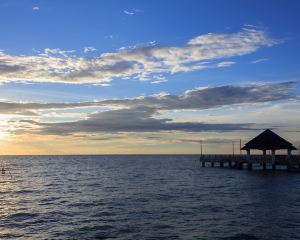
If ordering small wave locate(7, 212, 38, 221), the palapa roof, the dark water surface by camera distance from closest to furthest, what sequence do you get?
1. the dark water surface
2. small wave locate(7, 212, 38, 221)
3. the palapa roof

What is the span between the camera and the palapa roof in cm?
6212

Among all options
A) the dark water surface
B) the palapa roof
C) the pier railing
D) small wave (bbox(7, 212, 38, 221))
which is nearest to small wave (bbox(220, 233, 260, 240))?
the dark water surface

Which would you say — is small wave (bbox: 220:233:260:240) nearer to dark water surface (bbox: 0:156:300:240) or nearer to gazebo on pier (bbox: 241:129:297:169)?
dark water surface (bbox: 0:156:300:240)

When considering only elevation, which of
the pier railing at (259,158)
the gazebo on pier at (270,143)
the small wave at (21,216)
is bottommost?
the small wave at (21,216)

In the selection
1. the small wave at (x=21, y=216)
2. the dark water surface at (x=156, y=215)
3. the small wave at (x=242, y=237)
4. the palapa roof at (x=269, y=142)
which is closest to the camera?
the small wave at (x=242, y=237)

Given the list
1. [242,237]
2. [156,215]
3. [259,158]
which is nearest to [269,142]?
[259,158]

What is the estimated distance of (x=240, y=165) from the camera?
74.9 m

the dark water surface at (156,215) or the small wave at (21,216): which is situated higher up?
the dark water surface at (156,215)

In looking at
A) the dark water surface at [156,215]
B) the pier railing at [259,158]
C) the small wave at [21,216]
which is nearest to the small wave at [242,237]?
the dark water surface at [156,215]

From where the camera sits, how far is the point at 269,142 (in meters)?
62.4

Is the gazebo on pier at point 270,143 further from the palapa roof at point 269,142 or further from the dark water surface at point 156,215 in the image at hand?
the dark water surface at point 156,215

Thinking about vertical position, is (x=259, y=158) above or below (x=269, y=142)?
below

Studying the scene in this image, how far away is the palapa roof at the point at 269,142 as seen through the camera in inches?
2446

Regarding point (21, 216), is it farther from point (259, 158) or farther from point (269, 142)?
point (259, 158)
